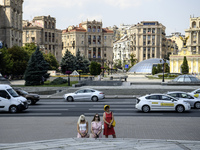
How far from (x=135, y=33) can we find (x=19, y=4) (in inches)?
2626

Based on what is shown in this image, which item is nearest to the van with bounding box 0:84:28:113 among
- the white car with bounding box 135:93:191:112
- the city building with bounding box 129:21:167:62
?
the white car with bounding box 135:93:191:112

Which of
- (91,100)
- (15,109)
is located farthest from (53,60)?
(15,109)

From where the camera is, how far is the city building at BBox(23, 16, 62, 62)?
378 ft

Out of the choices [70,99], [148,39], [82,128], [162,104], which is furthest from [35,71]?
[148,39]

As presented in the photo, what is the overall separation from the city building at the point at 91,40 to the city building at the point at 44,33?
41.8 ft

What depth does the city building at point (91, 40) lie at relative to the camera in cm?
13650

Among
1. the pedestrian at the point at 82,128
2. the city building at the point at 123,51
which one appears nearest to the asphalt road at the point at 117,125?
the pedestrian at the point at 82,128

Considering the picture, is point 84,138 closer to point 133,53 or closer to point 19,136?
point 19,136

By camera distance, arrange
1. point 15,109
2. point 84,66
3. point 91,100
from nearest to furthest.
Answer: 1. point 15,109
2. point 91,100
3. point 84,66

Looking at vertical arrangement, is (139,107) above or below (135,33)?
below

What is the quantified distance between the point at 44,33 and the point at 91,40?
26.6 m

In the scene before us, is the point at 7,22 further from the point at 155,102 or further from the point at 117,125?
the point at 117,125

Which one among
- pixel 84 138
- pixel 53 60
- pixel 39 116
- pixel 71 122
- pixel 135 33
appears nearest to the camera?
pixel 84 138

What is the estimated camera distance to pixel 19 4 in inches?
3575
